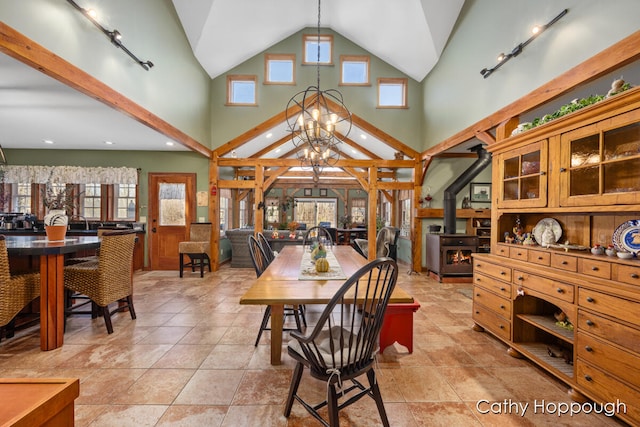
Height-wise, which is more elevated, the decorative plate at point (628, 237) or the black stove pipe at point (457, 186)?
the black stove pipe at point (457, 186)

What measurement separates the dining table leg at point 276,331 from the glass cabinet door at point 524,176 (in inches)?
91.1

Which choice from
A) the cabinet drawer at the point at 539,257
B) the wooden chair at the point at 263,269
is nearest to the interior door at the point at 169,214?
the wooden chair at the point at 263,269

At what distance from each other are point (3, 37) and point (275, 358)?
2951 mm

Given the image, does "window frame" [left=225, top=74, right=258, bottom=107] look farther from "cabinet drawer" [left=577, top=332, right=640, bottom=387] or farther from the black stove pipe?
"cabinet drawer" [left=577, top=332, right=640, bottom=387]

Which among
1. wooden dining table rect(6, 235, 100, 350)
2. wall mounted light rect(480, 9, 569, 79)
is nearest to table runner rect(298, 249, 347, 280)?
wooden dining table rect(6, 235, 100, 350)

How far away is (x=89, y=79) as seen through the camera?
9.00ft

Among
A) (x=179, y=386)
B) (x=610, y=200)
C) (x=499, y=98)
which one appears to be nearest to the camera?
(x=610, y=200)

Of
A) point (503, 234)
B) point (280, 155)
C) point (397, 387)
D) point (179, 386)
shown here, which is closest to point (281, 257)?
point (179, 386)

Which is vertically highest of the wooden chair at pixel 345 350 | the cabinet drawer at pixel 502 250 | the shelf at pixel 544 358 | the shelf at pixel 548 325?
the cabinet drawer at pixel 502 250

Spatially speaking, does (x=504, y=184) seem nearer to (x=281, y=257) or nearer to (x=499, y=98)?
(x=499, y=98)

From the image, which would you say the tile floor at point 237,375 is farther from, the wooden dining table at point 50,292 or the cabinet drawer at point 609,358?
the cabinet drawer at point 609,358

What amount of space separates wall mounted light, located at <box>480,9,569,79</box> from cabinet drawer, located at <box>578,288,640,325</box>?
2.47 metres

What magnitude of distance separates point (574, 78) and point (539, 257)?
1.57m

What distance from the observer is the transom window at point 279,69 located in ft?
20.0
